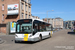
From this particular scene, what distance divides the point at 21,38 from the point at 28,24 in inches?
64.2

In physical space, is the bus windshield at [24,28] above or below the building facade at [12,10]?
Answer: below

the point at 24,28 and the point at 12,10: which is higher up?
the point at 12,10

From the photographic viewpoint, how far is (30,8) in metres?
42.0

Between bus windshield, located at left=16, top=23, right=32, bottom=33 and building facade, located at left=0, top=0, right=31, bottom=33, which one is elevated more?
building facade, located at left=0, top=0, right=31, bottom=33

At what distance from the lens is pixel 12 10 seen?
3575 centimetres

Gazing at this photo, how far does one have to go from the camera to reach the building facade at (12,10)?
35.6 metres

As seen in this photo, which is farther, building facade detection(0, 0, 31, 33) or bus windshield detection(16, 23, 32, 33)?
building facade detection(0, 0, 31, 33)

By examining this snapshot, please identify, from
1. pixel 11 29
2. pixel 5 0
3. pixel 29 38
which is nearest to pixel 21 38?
pixel 29 38

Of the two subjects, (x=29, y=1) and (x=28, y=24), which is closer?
(x=28, y=24)

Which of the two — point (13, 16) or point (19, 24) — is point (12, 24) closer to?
point (13, 16)

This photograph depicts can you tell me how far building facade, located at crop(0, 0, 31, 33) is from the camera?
35.6 metres

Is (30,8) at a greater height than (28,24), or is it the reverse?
(30,8)

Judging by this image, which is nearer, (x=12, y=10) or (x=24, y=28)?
(x=24, y=28)

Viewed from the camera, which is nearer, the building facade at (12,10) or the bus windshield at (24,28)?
the bus windshield at (24,28)
